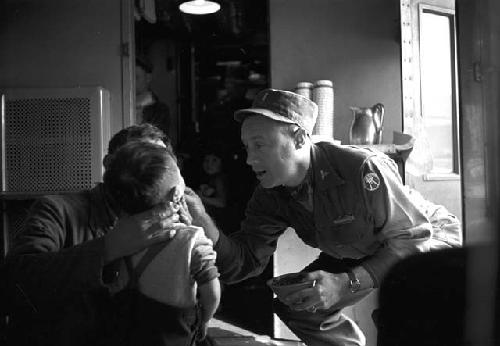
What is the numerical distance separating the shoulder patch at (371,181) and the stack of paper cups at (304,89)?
57cm

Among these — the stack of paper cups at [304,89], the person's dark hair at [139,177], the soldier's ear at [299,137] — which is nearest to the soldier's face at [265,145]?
the soldier's ear at [299,137]

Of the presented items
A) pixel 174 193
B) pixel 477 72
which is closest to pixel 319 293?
pixel 174 193

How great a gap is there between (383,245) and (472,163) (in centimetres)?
51

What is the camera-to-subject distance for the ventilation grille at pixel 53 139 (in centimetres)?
71

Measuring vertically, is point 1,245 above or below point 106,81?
below

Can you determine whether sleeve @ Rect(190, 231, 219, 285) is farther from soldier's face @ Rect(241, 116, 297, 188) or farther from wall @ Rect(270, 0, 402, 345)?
wall @ Rect(270, 0, 402, 345)

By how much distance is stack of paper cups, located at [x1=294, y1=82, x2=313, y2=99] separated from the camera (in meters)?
1.30

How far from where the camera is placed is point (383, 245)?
2.54ft

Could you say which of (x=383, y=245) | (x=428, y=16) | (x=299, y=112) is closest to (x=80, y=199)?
Answer: (x=299, y=112)

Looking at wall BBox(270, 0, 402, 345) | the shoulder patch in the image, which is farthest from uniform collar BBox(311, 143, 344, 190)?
wall BBox(270, 0, 402, 345)

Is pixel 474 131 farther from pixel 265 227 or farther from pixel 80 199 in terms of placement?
pixel 265 227

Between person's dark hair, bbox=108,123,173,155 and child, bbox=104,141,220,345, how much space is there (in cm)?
8

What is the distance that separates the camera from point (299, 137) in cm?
77

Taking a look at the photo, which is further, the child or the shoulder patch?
the shoulder patch
